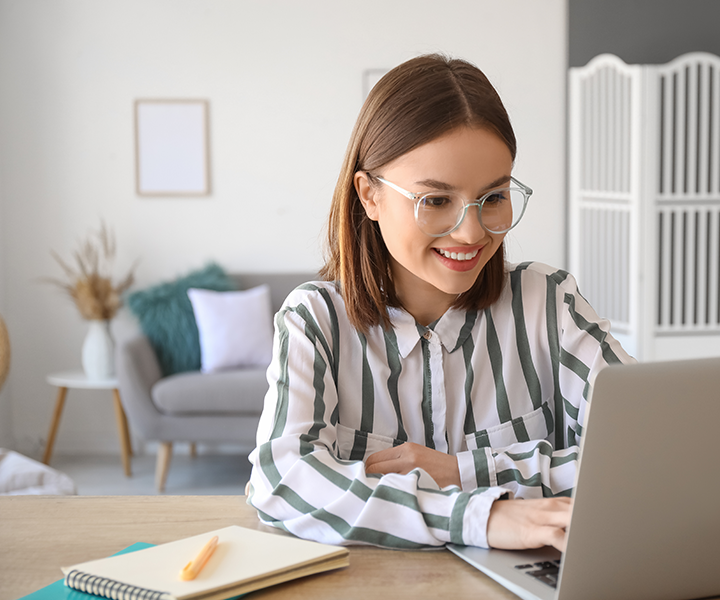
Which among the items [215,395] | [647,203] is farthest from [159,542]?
[647,203]

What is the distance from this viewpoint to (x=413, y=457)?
1.13 m

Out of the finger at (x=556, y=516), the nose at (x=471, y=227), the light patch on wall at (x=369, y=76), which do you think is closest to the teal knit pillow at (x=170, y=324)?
the light patch on wall at (x=369, y=76)

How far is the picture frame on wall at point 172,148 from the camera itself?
14.8 feet

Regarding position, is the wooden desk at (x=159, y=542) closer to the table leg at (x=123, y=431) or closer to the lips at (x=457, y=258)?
the lips at (x=457, y=258)

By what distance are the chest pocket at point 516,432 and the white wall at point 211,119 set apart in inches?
131

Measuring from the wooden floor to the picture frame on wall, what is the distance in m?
1.52

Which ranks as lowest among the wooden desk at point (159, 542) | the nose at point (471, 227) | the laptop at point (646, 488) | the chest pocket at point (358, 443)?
the wooden desk at point (159, 542)

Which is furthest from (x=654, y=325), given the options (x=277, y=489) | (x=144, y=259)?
(x=277, y=489)

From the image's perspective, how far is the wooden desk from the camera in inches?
31.9

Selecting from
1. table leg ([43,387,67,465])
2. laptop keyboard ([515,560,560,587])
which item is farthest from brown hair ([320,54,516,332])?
table leg ([43,387,67,465])

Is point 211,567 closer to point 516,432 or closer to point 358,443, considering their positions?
point 358,443

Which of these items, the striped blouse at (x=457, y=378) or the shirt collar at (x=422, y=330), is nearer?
the striped blouse at (x=457, y=378)

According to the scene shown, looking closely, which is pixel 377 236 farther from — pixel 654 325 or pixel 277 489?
pixel 654 325

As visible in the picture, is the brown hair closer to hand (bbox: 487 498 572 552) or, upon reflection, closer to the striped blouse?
the striped blouse
